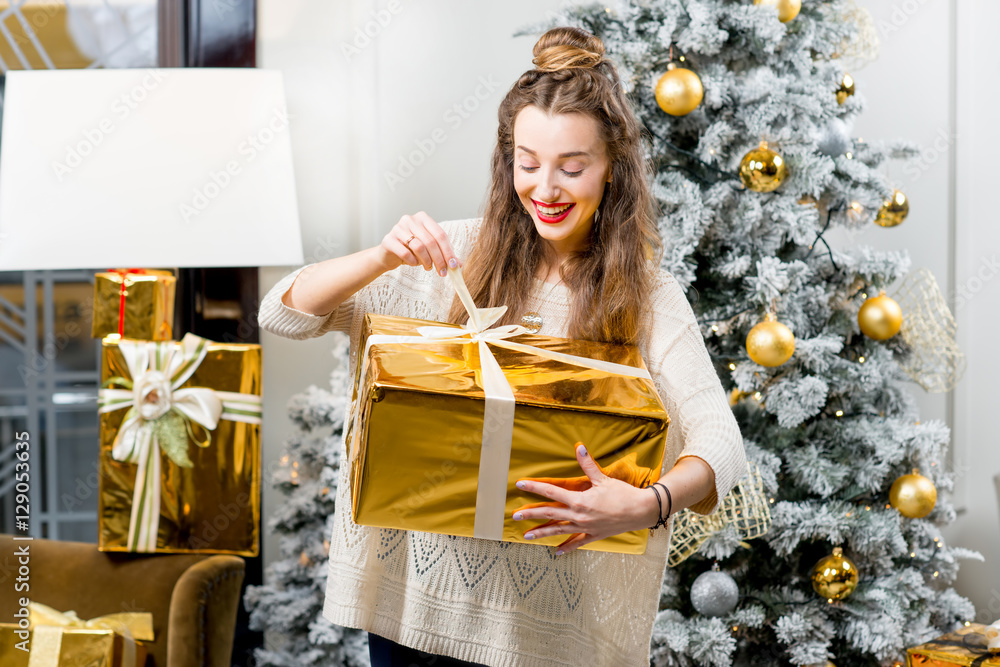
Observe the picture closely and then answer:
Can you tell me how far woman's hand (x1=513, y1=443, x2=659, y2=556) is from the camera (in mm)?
752

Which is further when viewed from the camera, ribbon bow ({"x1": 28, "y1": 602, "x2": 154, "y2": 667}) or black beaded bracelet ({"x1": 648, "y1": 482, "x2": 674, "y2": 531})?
ribbon bow ({"x1": 28, "y1": 602, "x2": 154, "y2": 667})

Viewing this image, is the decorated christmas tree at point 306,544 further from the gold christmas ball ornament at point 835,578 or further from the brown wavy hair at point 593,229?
the gold christmas ball ornament at point 835,578

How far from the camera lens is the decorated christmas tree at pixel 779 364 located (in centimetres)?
156

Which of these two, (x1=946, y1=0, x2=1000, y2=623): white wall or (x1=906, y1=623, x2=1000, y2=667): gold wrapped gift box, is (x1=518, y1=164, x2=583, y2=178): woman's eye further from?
(x1=946, y1=0, x2=1000, y2=623): white wall

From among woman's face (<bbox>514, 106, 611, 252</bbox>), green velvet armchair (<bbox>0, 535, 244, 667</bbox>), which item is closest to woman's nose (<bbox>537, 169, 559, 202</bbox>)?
woman's face (<bbox>514, 106, 611, 252</bbox>)

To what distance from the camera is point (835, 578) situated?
1583 mm

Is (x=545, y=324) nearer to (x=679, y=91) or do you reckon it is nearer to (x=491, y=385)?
(x=491, y=385)

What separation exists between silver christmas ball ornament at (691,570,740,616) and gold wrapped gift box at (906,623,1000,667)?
36 cm

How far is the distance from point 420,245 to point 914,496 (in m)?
1.31

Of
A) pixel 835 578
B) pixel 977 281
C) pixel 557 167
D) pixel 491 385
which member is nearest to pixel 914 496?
pixel 835 578

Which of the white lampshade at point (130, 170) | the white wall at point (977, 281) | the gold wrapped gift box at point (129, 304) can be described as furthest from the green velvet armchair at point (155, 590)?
the white wall at point (977, 281)

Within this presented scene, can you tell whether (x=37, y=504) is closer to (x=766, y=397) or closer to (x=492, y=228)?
(x=492, y=228)

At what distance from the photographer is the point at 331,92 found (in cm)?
204

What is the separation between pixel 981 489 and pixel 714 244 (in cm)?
124
